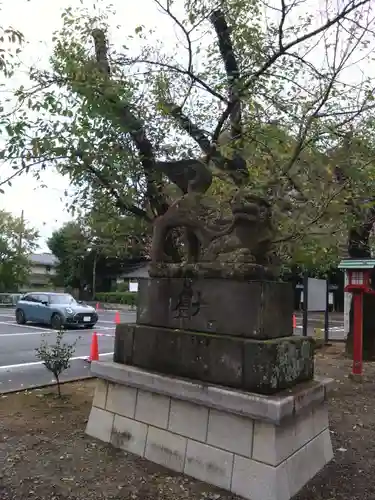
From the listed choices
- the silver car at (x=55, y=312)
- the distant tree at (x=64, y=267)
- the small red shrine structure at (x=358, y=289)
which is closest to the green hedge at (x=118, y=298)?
the distant tree at (x=64, y=267)

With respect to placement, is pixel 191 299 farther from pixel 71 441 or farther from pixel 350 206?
pixel 350 206

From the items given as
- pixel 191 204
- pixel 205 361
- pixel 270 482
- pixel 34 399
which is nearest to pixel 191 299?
pixel 205 361

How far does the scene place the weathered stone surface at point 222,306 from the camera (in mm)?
3820

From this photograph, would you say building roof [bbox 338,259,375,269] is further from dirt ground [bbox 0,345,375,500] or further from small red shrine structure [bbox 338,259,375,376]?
dirt ground [bbox 0,345,375,500]

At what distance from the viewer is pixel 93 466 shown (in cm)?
393

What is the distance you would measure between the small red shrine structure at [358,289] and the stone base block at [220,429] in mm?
3870

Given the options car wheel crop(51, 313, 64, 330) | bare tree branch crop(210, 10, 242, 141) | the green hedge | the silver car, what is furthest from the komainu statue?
the green hedge

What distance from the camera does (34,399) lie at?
6.31 meters

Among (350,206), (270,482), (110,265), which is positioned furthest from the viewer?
(110,265)

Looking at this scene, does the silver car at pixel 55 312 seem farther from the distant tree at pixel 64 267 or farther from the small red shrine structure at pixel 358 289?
the distant tree at pixel 64 267

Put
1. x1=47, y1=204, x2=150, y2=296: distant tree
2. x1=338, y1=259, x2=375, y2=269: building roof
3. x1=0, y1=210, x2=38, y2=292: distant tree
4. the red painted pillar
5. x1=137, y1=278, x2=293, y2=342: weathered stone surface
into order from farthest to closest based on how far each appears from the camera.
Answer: x1=0, y1=210, x2=38, y2=292: distant tree, x1=338, y1=259, x2=375, y2=269: building roof, the red painted pillar, x1=47, y1=204, x2=150, y2=296: distant tree, x1=137, y1=278, x2=293, y2=342: weathered stone surface

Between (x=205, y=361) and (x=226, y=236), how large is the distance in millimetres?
1188

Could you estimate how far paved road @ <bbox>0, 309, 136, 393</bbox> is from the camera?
8.24 m

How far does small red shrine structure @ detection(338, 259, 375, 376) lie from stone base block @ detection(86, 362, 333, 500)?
3.87m
